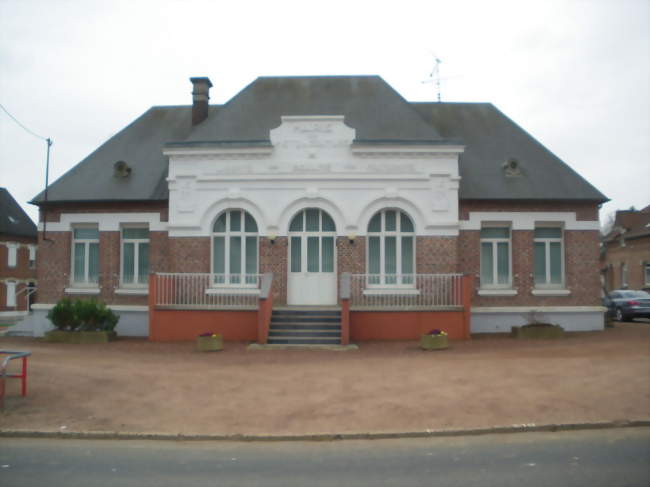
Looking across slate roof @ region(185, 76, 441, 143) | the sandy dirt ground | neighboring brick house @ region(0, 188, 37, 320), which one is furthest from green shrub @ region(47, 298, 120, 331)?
neighboring brick house @ region(0, 188, 37, 320)

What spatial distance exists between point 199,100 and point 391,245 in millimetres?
9170

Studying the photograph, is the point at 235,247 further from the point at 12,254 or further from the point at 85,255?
the point at 12,254

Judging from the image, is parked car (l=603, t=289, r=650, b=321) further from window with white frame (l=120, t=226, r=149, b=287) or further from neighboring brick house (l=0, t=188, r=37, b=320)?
neighboring brick house (l=0, t=188, r=37, b=320)

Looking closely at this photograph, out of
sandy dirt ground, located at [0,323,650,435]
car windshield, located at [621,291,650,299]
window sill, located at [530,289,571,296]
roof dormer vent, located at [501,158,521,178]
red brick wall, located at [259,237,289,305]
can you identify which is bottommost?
sandy dirt ground, located at [0,323,650,435]

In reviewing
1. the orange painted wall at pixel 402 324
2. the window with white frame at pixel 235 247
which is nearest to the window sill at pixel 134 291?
the window with white frame at pixel 235 247

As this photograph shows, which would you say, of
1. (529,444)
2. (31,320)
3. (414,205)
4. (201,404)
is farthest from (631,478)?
(31,320)

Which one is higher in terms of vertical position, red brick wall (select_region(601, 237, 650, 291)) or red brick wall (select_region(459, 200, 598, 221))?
red brick wall (select_region(459, 200, 598, 221))

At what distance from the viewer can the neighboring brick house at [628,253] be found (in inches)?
1469

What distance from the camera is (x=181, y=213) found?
711 inches

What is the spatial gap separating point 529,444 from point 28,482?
571 cm

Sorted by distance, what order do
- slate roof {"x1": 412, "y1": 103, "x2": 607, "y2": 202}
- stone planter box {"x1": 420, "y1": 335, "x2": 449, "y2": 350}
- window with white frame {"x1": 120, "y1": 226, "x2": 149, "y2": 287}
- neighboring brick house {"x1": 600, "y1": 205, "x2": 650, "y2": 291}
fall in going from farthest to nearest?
neighboring brick house {"x1": 600, "y1": 205, "x2": 650, "y2": 291}, window with white frame {"x1": 120, "y1": 226, "x2": 149, "y2": 287}, slate roof {"x1": 412, "y1": 103, "x2": 607, "y2": 202}, stone planter box {"x1": 420, "y1": 335, "x2": 449, "y2": 350}

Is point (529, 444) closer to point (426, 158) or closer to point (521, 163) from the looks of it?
point (426, 158)

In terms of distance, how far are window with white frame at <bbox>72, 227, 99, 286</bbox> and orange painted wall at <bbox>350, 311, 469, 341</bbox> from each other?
921 cm

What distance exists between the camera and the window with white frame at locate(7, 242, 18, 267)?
3834 centimetres
